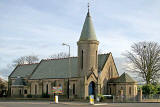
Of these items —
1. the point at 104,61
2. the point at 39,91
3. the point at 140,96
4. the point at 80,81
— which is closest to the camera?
the point at 140,96

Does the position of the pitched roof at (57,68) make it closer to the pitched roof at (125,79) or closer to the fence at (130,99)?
the pitched roof at (125,79)

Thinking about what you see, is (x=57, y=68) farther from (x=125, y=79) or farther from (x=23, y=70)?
(x=125, y=79)

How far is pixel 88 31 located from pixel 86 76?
31.5 ft

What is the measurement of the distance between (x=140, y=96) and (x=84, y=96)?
11.4m

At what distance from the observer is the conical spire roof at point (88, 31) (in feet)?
195

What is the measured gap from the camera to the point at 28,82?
7425cm

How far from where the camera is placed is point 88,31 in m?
59.5

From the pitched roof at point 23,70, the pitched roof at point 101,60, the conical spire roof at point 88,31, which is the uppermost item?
the conical spire roof at point 88,31

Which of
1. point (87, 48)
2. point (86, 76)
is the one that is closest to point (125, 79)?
point (86, 76)

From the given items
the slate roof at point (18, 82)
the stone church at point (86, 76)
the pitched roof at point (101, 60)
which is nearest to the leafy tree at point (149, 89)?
the stone church at point (86, 76)

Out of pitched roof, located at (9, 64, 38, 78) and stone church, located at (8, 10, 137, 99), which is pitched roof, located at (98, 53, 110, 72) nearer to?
stone church, located at (8, 10, 137, 99)

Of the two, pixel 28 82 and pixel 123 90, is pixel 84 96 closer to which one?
pixel 123 90

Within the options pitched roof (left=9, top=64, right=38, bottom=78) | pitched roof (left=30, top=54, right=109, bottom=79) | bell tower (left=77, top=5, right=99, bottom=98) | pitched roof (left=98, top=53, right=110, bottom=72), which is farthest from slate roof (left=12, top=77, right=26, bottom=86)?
pitched roof (left=98, top=53, right=110, bottom=72)

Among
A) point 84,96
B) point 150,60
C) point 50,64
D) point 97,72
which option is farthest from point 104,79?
point 50,64
